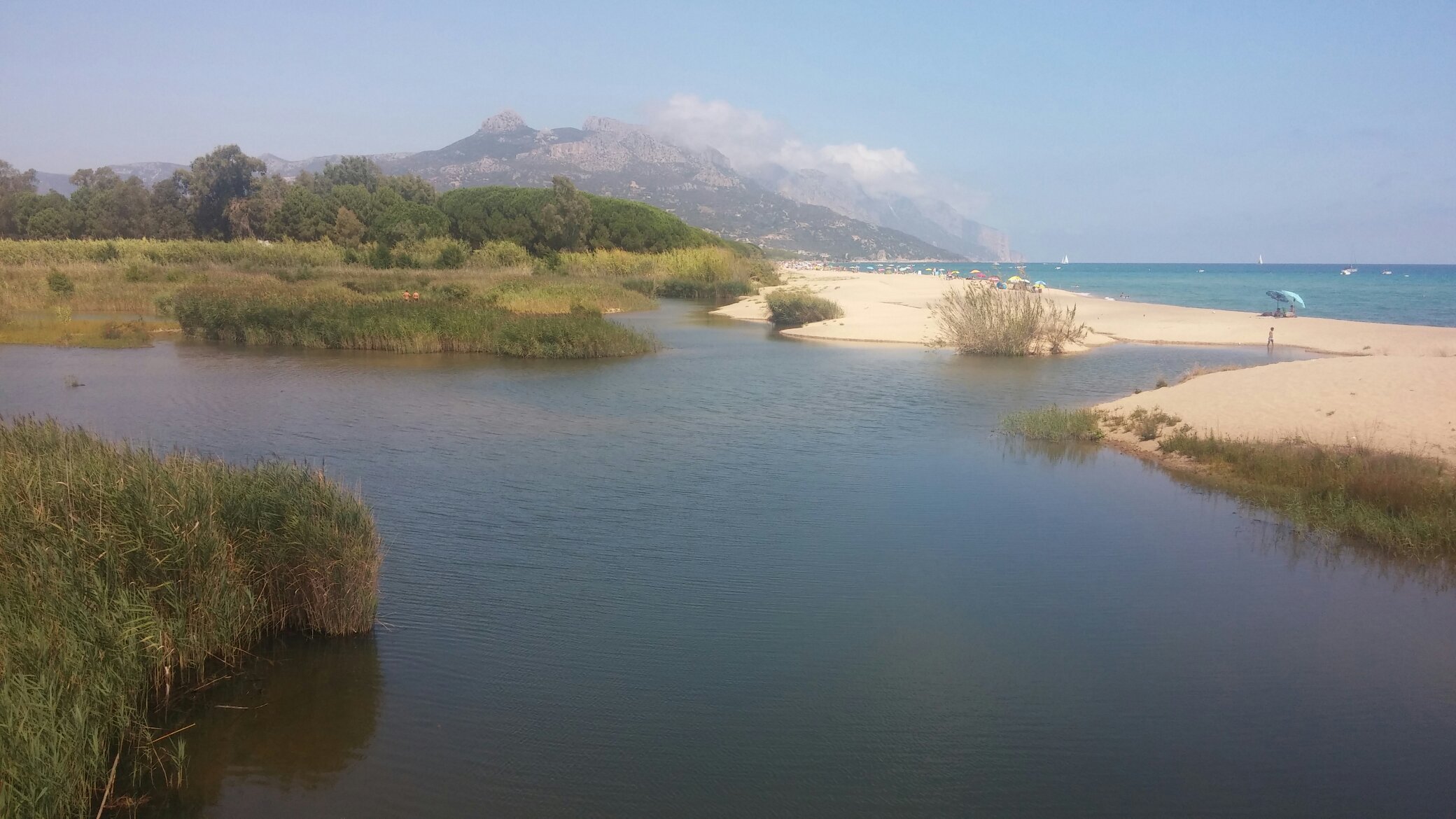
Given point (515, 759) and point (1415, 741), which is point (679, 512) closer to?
point (515, 759)

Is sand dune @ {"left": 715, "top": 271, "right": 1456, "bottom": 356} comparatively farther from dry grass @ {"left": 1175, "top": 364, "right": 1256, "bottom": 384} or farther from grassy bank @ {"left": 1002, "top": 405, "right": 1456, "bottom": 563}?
grassy bank @ {"left": 1002, "top": 405, "right": 1456, "bottom": 563}

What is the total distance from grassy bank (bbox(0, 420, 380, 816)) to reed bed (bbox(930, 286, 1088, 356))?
21.3m

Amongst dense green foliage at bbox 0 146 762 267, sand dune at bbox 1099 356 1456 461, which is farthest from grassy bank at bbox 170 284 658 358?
dense green foliage at bbox 0 146 762 267

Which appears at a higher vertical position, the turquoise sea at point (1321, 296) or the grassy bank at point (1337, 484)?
the turquoise sea at point (1321, 296)

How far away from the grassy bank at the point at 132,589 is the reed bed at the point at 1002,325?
2131 cm

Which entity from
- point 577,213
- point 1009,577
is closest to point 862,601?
point 1009,577

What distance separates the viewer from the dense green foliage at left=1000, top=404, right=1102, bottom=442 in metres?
16.1

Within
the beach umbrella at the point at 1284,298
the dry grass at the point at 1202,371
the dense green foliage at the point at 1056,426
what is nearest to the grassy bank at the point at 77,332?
the dense green foliage at the point at 1056,426

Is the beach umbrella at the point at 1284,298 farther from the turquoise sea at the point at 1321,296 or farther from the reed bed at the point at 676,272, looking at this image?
the reed bed at the point at 676,272

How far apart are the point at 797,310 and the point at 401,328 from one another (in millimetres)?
16243

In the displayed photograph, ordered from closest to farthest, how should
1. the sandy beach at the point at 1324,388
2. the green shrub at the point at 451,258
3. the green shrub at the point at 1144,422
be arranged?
the sandy beach at the point at 1324,388, the green shrub at the point at 1144,422, the green shrub at the point at 451,258

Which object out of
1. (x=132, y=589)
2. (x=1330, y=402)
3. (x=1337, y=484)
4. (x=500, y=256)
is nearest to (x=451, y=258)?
(x=500, y=256)

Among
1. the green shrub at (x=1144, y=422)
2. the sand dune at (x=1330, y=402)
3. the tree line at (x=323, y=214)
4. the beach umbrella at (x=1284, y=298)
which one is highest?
the tree line at (x=323, y=214)

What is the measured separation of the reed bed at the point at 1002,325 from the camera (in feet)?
87.1
